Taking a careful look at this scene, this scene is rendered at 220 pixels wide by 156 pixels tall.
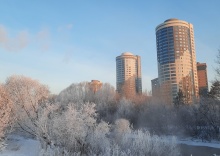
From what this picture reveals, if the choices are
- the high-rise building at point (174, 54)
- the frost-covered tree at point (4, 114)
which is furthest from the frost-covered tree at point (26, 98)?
the high-rise building at point (174, 54)

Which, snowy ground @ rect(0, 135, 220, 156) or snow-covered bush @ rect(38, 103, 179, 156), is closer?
snow-covered bush @ rect(38, 103, 179, 156)

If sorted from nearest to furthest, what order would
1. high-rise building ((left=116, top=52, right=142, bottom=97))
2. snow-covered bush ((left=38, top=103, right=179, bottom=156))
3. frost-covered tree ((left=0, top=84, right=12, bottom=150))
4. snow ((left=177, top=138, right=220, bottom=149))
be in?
snow-covered bush ((left=38, top=103, right=179, bottom=156))
frost-covered tree ((left=0, top=84, right=12, bottom=150))
snow ((left=177, top=138, right=220, bottom=149))
high-rise building ((left=116, top=52, right=142, bottom=97))

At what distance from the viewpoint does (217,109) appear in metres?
37.2

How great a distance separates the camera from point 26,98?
32031 millimetres

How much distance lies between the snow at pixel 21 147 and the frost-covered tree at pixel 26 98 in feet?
4.17

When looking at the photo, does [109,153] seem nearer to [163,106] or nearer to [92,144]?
[92,144]

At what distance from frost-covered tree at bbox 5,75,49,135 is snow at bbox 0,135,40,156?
127 cm

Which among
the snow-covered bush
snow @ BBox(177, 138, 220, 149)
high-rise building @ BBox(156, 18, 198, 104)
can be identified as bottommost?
snow @ BBox(177, 138, 220, 149)

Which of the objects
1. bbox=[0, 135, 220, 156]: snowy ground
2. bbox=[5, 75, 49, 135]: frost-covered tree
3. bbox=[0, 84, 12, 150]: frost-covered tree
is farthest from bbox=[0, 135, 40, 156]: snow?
bbox=[5, 75, 49, 135]: frost-covered tree

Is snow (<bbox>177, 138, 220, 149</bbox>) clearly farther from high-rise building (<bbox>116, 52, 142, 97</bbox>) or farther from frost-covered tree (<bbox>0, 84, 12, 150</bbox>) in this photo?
high-rise building (<bbox>116, 52, 142, 97</bbox>)

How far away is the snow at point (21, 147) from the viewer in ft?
79.2

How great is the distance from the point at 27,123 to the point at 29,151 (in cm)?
577

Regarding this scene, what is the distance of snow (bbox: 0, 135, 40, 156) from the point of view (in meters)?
24.1

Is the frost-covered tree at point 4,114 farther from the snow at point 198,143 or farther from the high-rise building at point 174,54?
the high-rise building at point 174,54
